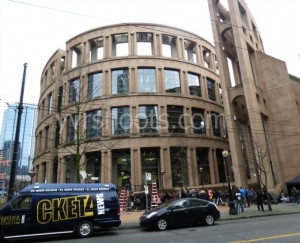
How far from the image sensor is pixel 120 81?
39.2 m

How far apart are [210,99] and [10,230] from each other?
37.0 m

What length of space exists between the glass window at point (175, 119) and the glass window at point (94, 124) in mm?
9233

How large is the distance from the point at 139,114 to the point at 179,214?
24.6 m

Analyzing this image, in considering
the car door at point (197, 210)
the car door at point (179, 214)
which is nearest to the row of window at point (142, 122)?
the car door at point (197, 210)

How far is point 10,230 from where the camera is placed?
35.6 ft

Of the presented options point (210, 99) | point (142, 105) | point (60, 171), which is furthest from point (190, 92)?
point (60, 171)

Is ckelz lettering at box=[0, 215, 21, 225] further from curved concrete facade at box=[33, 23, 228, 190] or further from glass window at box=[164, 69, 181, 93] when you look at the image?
glass window at box=[164, 69, 181, 93]

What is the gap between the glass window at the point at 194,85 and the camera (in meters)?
41.8

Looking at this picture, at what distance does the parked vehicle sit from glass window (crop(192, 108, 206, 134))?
Answer: 2823cm

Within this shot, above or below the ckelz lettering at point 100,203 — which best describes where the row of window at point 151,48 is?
above

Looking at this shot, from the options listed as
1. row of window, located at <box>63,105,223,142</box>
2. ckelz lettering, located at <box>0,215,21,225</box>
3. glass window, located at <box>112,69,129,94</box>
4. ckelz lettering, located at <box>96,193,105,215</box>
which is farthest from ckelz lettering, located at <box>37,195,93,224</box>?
glass window, located at <box>112,69,129,94</box>

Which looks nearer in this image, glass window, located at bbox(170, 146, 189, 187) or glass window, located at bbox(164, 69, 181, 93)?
glass window, located at bbox(170, 146, 189, 187)

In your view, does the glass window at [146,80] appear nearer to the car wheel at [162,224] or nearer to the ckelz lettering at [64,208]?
the car wheel at [162,224]

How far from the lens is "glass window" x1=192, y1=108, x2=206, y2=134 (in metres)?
40.0
